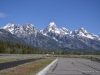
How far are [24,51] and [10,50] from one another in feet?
45.5

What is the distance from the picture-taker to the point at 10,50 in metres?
170

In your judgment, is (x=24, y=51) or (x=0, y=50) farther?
(x=24, y=51)

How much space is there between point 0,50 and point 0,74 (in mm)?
138427

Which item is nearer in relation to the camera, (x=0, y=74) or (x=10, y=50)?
(x=0, y=74)

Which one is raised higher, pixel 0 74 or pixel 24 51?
pixel 24 51

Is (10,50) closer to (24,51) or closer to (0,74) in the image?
(24,51)

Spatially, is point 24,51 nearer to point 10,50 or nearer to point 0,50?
point 10,50

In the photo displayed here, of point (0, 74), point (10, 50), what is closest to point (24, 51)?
point (10, 50)

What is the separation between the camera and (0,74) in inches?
869

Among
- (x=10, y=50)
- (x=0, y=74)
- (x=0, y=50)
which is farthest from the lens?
(x=10, y=50)

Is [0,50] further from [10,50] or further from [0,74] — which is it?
[0,74]

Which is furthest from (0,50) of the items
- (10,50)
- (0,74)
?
(0,74)

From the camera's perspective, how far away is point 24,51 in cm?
18100

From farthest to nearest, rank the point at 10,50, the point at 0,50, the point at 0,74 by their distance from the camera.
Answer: the point at 10,50 < the point at 0,50 < the point at 0,74
